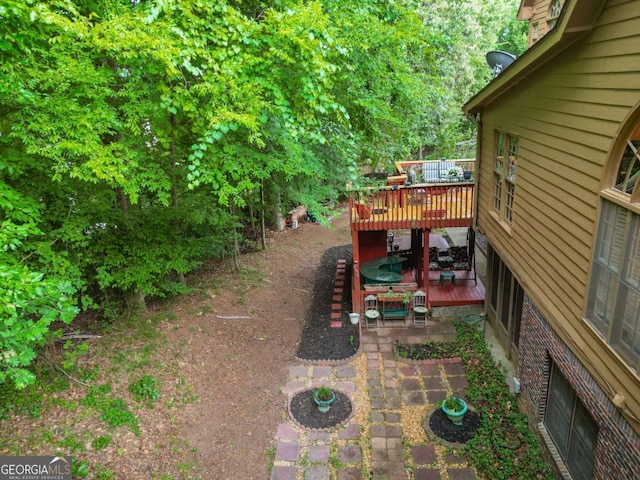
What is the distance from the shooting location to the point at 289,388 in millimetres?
7898

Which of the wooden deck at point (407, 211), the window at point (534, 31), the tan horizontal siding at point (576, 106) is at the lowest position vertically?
the wooden deck at point (407, 211)

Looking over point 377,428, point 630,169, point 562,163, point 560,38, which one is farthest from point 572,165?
point 377,428

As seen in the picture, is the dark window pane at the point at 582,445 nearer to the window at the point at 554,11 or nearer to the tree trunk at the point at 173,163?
the tree trunk at the point at 173,163

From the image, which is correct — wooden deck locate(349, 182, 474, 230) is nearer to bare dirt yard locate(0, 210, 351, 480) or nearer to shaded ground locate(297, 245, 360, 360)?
shaded ground locate(297, 245, 360, 360)

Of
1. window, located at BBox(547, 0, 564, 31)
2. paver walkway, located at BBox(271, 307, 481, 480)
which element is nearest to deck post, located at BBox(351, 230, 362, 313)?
paver walkway, located at BBox(271, 307, 481, 480)

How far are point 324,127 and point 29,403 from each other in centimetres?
742

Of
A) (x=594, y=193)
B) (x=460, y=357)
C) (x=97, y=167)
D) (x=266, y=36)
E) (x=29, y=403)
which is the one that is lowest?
(x=460, y=357)

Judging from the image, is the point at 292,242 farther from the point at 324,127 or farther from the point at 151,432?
the point at 151,432

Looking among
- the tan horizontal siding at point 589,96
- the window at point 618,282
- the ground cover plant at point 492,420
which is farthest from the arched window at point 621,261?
the ground cover plant at point 492,420

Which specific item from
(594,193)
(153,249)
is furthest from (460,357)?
(153,249)

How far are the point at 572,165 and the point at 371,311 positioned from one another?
6133mm

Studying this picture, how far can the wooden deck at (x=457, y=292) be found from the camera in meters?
10.6

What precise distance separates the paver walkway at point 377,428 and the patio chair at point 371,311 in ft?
2.24

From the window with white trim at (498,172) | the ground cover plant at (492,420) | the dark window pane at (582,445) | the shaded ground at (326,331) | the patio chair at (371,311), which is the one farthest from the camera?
the patio chair at (371,311)
